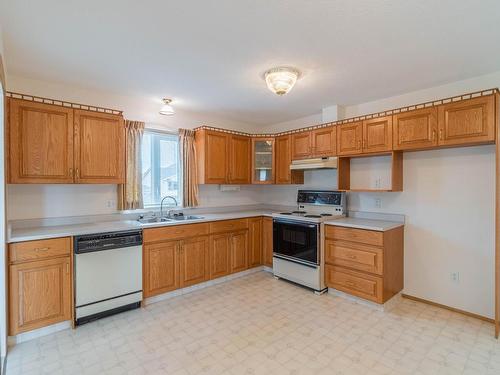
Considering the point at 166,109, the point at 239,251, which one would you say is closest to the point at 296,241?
the point at 239,251

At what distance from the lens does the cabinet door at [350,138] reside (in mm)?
3430

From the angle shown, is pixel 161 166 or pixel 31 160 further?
pixel 161 166

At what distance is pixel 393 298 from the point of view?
316 centimetres

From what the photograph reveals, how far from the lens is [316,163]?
3.77 meters

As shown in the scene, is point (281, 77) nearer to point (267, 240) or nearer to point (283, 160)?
point (283, 160)

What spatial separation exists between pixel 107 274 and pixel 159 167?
1666 mm

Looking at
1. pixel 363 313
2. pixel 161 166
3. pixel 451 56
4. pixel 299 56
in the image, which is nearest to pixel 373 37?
pixel 299 56

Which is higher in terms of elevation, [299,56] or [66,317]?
[299,56]

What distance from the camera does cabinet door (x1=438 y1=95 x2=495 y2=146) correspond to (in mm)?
2481

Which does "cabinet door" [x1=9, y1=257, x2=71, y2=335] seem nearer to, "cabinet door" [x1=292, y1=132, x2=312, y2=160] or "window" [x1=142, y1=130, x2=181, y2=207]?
"window" [x1=142, y1=130, x2=181, y2=207]

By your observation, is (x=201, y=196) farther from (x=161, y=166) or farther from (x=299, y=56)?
(x=299, y=56)

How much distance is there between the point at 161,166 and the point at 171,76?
149 centimetres

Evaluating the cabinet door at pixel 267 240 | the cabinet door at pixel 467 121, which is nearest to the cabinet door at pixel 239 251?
the cabinet door at pixel 267 240

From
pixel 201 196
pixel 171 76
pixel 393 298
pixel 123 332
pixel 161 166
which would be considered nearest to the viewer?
pixel 123 332
